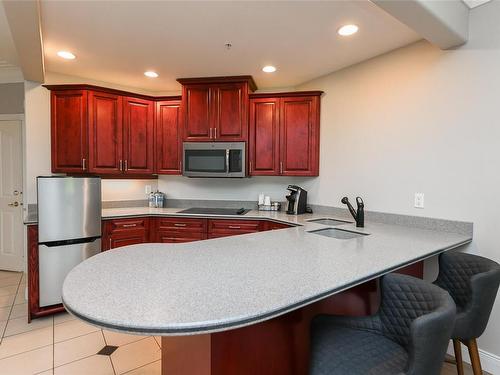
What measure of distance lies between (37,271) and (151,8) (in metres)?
2.41

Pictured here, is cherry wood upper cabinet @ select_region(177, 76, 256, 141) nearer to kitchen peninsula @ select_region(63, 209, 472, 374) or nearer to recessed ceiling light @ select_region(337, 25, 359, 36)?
recessed ceiling light @ select_region(337, 25, 359, 36)

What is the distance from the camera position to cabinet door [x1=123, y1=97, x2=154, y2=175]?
347 centimetres

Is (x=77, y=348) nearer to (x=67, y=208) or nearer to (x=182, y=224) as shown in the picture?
(x=67, y=208)

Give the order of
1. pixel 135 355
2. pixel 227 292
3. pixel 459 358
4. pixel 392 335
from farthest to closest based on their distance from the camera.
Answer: pixel 135 355, pixel 459 358, pixel 392 335, pixel 227 292

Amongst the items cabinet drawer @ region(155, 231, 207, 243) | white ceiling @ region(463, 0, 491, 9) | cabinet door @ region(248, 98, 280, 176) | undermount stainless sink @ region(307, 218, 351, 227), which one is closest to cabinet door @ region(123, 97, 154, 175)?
cabinet drawer @ region(155, 231, 207, 243)

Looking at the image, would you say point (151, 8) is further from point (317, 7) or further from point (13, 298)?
point (13, 298)

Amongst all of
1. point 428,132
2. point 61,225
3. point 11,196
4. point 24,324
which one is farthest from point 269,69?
point 11,196

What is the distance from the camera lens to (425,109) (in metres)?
2.37

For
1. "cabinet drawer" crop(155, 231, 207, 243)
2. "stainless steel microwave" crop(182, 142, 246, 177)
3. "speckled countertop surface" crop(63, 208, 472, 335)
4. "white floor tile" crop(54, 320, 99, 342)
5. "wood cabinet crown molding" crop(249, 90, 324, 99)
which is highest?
"wood cabinet crown molding" crop(249, 90, 324, 99)

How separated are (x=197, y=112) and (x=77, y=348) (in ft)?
8.34

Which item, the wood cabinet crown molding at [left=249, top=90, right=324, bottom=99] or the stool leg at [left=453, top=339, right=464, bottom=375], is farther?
the wood cabinet crown molding at [left=249, top=90, right=324, bottom=99]

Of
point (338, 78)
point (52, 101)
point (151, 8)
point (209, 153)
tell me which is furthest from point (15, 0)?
point (338, 78)

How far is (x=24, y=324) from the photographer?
2.58 meters

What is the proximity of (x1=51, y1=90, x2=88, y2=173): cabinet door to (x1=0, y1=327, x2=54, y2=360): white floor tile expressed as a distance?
5.26 ft
